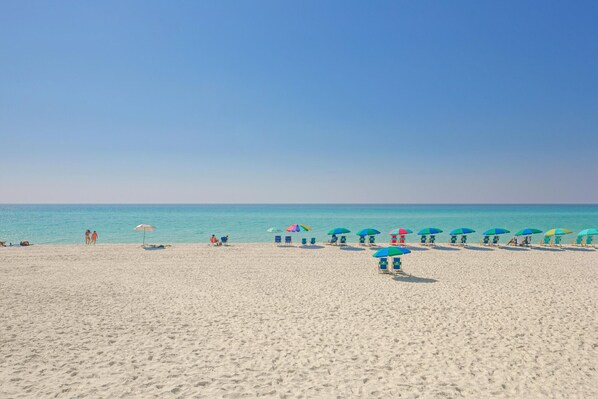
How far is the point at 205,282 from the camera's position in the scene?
1311cm

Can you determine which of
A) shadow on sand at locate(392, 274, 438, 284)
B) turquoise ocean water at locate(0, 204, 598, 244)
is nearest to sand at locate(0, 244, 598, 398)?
shadow on sand at locate(392, 274, 438, 284)

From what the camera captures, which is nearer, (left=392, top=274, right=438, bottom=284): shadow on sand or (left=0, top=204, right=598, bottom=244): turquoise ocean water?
(left=392, top=274, right=438, bottom=284): shadow on sand

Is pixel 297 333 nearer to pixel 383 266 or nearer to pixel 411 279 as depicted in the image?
pixel 411 279

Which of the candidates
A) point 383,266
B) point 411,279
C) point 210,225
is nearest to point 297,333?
point 411,279

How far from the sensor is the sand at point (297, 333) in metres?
5.60

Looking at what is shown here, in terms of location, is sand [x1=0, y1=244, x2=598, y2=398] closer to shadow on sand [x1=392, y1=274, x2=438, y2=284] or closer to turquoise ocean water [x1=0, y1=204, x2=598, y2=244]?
shadow on sand [x1=392, y1=274, x2=438, y2=284]

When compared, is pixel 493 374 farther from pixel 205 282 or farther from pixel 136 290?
pixel 136 290

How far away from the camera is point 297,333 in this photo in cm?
782

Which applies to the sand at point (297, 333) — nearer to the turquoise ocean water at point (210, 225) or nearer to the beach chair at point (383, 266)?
the beach chair at point (383, 266)

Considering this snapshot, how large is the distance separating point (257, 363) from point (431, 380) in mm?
3329

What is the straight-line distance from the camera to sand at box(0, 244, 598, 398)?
5598 millimetres

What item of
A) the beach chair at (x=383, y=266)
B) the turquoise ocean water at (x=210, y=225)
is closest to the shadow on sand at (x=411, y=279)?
the beach chair at (x=383, y=266)

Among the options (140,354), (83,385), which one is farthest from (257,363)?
(83,385)

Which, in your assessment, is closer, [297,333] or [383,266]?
[297,333]
